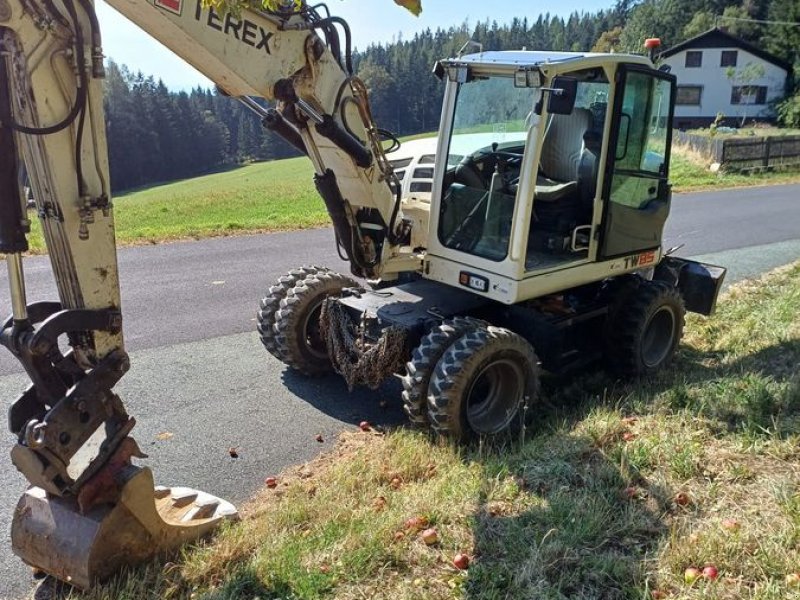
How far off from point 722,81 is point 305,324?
5096 centimetres

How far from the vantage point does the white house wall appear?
158ft

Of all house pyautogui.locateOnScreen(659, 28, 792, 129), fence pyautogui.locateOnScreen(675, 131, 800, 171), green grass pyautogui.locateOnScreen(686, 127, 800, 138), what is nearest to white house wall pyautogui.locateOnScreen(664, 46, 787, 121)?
house pyautogui.locateOnScreen(659, 28, 792, 129)

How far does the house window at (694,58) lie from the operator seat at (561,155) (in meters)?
50.1

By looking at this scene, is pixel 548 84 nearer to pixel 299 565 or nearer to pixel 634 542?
pixel 634 542

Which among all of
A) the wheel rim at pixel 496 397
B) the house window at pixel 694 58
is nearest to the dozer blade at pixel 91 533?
the wheel rim at pixel 496 397

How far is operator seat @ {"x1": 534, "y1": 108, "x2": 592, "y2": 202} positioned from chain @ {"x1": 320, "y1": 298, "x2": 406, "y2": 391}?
1.70 meters

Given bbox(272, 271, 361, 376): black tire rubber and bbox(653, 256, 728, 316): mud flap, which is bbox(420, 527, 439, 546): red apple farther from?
bbox(653, 256, 728, 316): mud flap

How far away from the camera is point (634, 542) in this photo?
3543 mm

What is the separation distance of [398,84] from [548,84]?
85.1 metres

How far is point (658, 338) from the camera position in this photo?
657 centimetres

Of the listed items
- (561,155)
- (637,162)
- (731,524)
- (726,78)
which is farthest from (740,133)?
(731,524)

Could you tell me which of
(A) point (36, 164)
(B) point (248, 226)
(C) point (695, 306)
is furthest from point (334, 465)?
(B) point (248, 226)

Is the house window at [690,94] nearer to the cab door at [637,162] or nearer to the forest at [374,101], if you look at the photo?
the forest at [374,101]

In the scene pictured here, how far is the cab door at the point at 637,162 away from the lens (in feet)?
18.0
